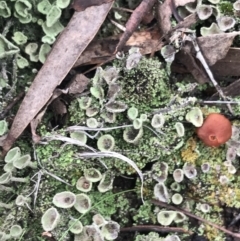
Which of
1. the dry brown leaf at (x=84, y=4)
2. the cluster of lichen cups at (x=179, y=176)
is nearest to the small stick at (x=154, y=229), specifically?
the cluster of lichen cups at (x=179, y=176)

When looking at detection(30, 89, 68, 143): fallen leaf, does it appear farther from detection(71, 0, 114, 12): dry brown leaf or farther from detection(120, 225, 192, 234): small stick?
detection(120, 225, 192, 234): small stick

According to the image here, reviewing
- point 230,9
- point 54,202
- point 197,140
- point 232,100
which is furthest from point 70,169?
point 230,9

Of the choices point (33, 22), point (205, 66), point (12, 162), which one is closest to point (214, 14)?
point (205, 66)

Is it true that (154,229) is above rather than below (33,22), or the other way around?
below

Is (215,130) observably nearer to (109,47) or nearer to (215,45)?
(215,45)

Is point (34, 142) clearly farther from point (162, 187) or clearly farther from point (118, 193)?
point (162, 187)

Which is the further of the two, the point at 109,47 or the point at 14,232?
the point at 109,47
